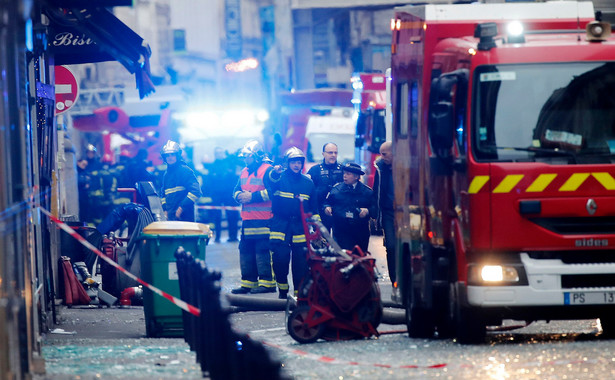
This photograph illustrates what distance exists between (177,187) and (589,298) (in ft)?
28.8

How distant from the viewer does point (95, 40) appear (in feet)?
47.9

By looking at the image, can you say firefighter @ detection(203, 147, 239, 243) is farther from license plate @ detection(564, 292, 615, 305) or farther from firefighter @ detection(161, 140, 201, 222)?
license plate @ detection(564, 292, 615, 305)

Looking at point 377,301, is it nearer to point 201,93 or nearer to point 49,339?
point 49,339

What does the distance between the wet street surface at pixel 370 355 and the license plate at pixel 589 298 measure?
331 millimetres

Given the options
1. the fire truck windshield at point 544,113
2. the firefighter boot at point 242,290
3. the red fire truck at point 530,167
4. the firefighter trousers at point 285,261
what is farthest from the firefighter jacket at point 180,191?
the fire truck windshield at point 544,113

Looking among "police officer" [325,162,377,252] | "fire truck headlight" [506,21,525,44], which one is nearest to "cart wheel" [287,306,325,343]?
"fire truck headlight" [506,21,525,44]

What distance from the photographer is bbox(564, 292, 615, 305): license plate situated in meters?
10.0

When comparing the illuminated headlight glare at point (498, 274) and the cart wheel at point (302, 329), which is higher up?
the illuminated headlight glare at point (498, 274)

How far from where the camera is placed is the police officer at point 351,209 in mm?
14820

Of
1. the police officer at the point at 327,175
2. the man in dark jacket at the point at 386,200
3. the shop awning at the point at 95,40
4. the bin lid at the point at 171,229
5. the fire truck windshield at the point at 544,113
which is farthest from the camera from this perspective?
the police officer at the point at 327,175

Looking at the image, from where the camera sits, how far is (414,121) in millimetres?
11289

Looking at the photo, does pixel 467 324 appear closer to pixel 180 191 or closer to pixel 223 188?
pixel 180 191

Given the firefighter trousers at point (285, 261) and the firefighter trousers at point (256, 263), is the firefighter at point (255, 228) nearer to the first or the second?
the firefighter trousers at point (256, 263)

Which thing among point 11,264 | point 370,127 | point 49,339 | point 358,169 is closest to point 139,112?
point 370,127
